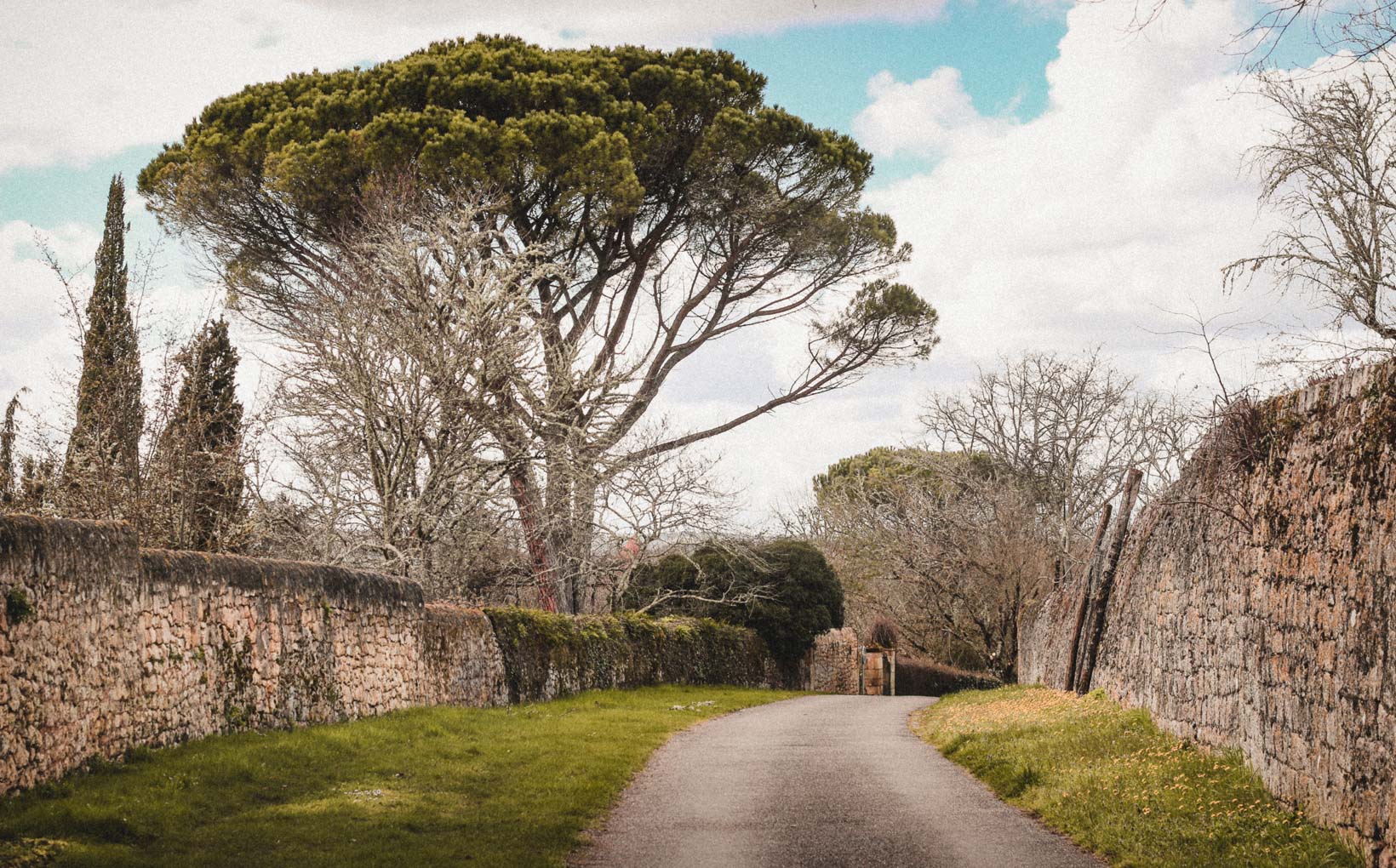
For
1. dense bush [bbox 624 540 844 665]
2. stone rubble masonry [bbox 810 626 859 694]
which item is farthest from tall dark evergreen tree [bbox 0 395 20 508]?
stone rubble masonry [bbox 810 626 859 694]

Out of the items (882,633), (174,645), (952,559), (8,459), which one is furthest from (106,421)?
(882,633)

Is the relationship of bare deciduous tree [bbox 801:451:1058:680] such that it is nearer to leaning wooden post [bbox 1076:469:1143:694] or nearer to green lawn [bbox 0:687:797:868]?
leaning wooden post [bbox 1076:469:1143:694]

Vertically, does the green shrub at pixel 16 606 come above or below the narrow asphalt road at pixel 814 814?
above

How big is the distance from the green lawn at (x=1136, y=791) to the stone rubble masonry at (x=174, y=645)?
22.5ft

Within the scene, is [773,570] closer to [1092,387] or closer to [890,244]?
[890,244]

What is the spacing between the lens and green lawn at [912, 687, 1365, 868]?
23.3 ft

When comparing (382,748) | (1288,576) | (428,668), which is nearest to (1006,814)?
(1288,576)

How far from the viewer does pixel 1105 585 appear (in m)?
15.9

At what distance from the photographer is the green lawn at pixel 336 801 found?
7.09m

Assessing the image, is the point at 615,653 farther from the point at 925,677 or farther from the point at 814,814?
the point at 925,677

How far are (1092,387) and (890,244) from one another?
11876mm

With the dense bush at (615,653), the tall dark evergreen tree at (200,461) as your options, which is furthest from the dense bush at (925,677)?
the tall dark evergreen tree at (200,461)

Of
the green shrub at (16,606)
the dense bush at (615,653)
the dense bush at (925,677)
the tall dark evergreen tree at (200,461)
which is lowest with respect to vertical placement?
the dense bush at (925,677)

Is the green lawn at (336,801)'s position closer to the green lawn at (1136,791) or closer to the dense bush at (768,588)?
the green lawn at (1136,791)
